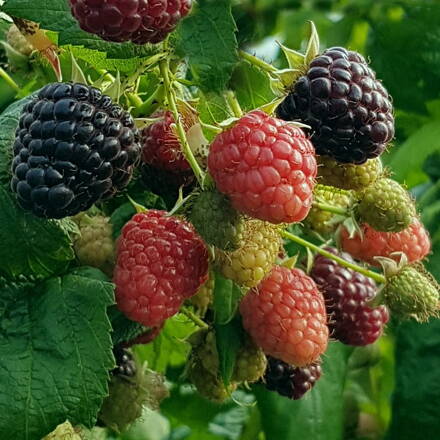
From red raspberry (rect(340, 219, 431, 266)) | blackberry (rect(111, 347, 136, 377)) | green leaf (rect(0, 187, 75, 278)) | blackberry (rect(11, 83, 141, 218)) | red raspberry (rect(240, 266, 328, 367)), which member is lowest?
blackberry (rect(111, 347, 136, 377))

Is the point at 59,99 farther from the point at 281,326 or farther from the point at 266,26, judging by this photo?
the point at 266,26

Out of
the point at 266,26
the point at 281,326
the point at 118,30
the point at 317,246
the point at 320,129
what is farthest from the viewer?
the point at 266,26

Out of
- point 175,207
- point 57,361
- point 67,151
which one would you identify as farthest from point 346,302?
point 67,151

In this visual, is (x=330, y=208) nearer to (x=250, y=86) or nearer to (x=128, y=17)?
(x=250, y=86)

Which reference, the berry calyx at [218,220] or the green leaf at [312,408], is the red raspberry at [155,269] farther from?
the green leaf at [312,408]

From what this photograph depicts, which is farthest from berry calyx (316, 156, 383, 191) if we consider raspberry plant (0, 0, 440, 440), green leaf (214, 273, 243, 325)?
green leaf (214, 273, 243, 325)

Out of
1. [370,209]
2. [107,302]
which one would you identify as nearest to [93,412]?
[107,302]

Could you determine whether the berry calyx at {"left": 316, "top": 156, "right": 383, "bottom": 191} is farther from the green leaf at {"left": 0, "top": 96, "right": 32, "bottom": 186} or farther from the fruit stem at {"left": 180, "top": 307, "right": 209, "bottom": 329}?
the green leaf at {"left": 0, "top": 96, "right": 32, "bottom": 186}

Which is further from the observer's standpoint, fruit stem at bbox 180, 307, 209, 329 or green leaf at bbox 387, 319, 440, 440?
green leaf at bbox 387, 319, 440, 440
